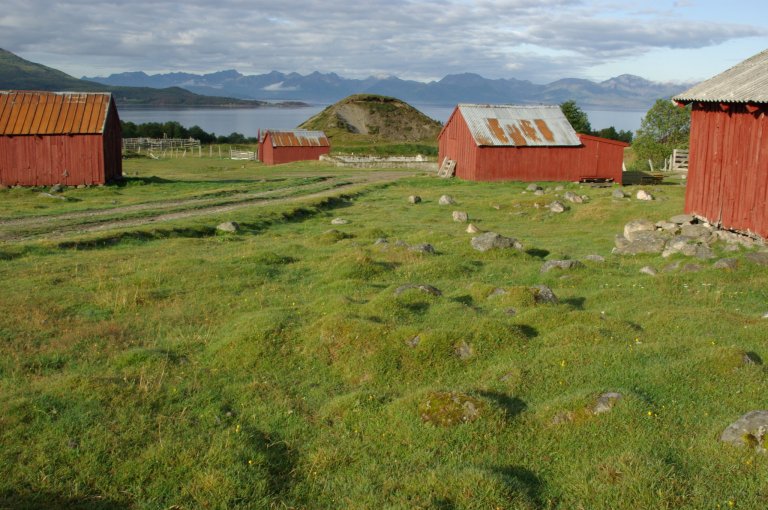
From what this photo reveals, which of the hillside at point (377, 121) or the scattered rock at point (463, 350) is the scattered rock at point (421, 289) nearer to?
the scattered rock at point (463, 350)

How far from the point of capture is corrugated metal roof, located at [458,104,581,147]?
46.6m

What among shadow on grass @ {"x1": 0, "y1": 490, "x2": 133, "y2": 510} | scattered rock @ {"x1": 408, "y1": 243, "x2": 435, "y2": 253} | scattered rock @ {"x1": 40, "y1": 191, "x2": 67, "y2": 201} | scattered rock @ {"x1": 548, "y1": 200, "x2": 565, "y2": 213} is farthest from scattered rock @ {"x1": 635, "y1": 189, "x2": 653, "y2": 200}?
shadow on grass @ {"x1": 0, "y1": 490, "x2": 133, "y2": 510}

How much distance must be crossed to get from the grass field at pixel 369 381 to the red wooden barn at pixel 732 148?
354cm

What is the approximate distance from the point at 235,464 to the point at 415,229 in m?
19.0

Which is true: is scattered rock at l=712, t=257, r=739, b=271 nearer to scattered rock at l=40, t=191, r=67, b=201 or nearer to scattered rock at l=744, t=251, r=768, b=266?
scattered rock at l=744, t=251, r=768, b=266

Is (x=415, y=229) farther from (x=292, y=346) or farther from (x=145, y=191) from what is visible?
(x=145, y=191)

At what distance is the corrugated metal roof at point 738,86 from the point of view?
1851 centimetres

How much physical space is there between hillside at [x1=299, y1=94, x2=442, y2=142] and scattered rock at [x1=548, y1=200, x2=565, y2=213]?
8883 cm

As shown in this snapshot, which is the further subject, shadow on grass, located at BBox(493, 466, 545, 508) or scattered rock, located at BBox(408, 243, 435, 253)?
scattered rock, located at BBox(408, 243, 435, 253)

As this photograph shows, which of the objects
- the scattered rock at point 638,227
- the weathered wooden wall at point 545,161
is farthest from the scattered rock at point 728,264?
the weathered wooden wall at point 545,161

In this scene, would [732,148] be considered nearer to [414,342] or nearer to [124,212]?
[414,342]

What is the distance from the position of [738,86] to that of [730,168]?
8.06 feet

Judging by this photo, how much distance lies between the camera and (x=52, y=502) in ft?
23.6

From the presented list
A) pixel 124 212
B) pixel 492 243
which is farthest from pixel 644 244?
pixel 124 212
